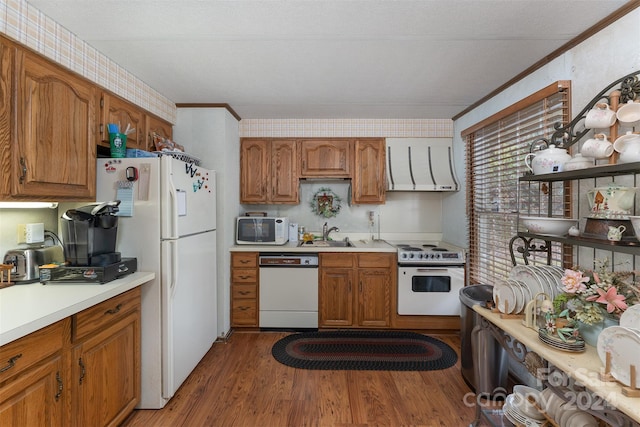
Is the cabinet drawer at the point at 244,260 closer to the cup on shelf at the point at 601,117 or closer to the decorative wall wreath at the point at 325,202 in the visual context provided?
the decorative wall wreath at the point at 325,202

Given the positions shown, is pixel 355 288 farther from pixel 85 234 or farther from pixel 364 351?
pixel 85 234

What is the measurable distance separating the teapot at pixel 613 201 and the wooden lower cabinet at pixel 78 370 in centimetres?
251

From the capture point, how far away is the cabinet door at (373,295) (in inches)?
122

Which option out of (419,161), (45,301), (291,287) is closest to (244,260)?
(291,287)

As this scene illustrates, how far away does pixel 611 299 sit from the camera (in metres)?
1.16

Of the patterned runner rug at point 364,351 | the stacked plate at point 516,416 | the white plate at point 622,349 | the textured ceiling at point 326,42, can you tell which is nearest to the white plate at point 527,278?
the white plate at point 622,349

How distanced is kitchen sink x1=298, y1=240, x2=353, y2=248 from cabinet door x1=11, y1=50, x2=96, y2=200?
2043 mm

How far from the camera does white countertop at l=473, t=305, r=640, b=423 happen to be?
37.2 inches

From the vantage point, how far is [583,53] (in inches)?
66.3

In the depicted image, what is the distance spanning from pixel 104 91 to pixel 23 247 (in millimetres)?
1143

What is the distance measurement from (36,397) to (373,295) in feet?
8.51

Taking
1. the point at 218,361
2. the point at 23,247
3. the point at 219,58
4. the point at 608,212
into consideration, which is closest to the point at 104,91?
the point at 219,58

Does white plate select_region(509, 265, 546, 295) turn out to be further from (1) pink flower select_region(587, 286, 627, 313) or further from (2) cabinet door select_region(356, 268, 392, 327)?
(2) cabinet door select_region(356, 268, 392, 327)

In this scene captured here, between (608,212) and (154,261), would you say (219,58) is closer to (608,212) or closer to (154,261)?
(154,261)
